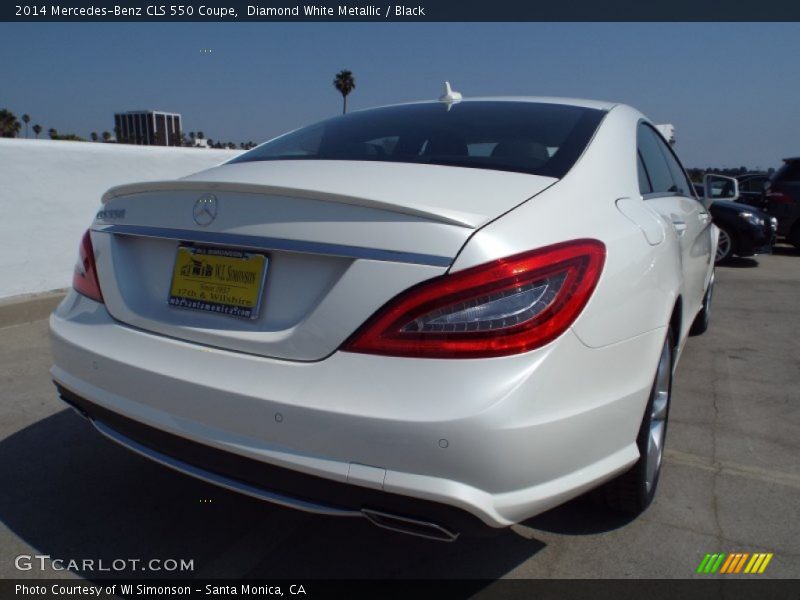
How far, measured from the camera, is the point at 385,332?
5.11 feet

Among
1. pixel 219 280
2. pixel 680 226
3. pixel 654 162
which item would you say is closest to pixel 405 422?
pixel 219 280

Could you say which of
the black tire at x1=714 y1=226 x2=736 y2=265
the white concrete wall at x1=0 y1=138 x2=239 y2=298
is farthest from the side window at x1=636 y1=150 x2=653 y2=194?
the black tire at x1=714 y1=226 x2=736 y2=265

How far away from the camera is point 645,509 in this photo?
2.37 metres

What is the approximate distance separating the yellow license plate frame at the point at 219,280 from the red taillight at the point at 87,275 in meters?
0.38

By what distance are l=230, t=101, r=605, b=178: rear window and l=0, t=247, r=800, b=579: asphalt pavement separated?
1.24 metres

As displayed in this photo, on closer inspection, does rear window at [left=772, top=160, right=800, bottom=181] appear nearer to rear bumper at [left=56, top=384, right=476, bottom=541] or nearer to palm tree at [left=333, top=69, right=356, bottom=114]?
rear bumper at [left=56, top=384, right=476, bottom=541]

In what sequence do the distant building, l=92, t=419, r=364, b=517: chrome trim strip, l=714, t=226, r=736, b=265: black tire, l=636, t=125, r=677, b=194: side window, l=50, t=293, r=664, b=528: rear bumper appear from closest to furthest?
l=50, t=293, r=664, b=528: rear bumper
l=92, t=419, r=364, b=517: chrome trim strip
l=636, t=125, r=677, b=194: side window
l=714, t=226, r=736, b=265: black tire
the distant building

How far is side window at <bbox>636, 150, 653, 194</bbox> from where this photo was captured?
243 cm

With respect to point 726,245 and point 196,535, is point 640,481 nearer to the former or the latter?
point 196,535

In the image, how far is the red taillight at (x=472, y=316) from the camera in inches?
60.2

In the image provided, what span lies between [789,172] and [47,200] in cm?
1110

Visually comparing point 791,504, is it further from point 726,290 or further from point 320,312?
point 726,290

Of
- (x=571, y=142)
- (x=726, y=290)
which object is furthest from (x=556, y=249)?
(x=726, y=290)

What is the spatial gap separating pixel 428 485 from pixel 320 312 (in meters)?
0.49
